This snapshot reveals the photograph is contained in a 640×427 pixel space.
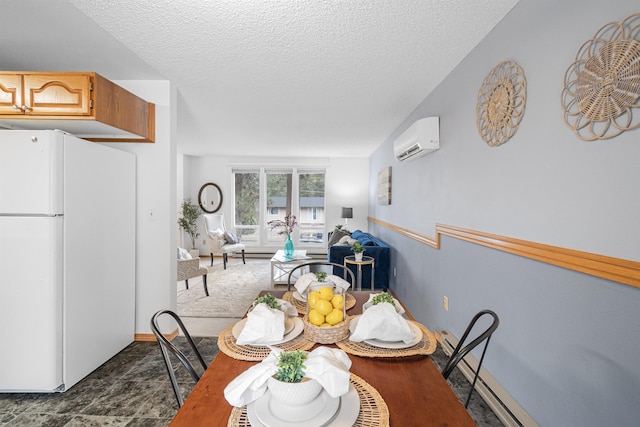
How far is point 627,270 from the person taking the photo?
102 cm

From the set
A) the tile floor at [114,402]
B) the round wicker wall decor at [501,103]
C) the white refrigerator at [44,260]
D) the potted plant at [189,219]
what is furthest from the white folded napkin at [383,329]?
the potted plant at [189,219]

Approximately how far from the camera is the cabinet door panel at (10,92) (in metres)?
2.04

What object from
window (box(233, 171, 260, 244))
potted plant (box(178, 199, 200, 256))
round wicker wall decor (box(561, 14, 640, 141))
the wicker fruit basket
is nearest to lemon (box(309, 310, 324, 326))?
the wicker fruit basket

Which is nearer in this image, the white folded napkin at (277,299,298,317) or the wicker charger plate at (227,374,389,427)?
the wicker charger plate at (227,374,389,427)

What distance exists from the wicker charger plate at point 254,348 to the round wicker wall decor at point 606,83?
53.2 inches

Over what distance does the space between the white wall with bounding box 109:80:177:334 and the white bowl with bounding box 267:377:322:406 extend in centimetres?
241

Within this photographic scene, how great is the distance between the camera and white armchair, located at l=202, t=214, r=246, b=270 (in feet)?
19.3

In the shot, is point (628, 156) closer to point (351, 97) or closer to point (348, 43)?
point (348, 43)

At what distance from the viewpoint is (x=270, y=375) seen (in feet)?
2.31

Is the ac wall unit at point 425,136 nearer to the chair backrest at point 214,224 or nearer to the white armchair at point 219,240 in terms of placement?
the white armchair at point 219,240

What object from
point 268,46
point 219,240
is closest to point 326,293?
point 268,46

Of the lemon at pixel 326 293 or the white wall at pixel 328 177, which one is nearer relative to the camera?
the lemon at pixel 326 293

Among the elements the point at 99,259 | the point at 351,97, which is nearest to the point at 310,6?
the point at 351,97

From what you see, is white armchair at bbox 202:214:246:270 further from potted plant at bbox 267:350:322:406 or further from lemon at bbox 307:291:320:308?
potted plant at bbox 267:350:322:406
